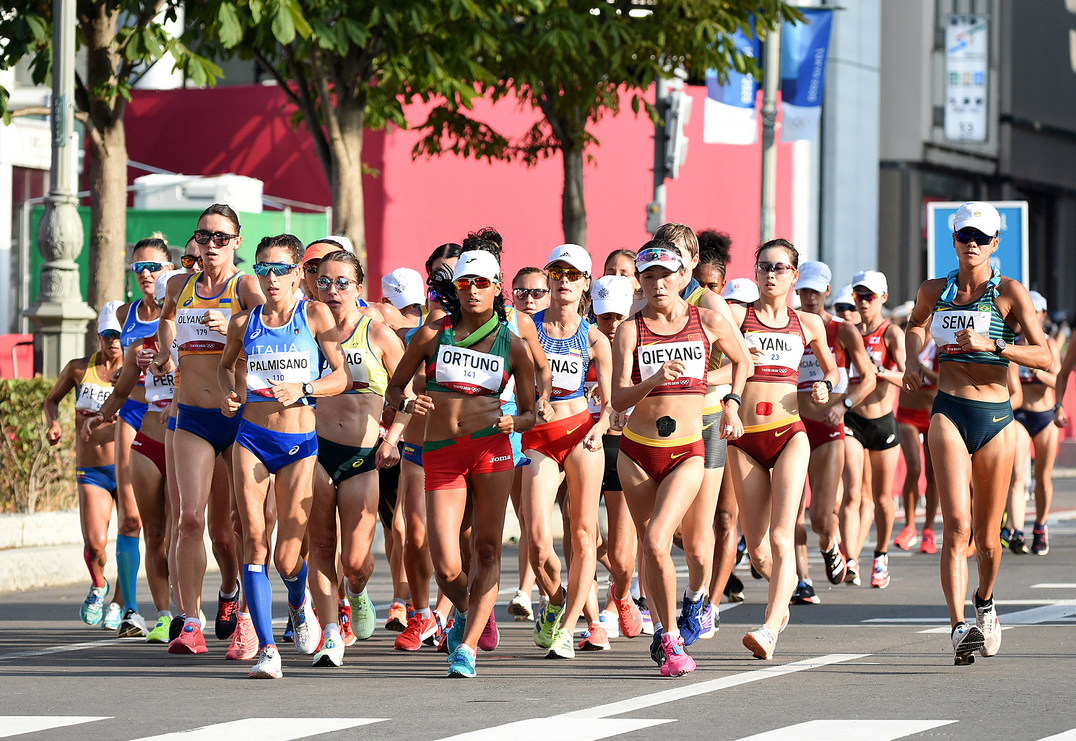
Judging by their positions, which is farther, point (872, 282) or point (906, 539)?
point (906, 539)

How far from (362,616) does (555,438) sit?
1467 mm

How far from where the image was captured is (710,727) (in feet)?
25.2

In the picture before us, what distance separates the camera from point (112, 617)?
1143 cm

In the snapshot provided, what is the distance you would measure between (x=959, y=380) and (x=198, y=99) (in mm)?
19729

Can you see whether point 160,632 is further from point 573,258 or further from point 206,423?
point 573,258

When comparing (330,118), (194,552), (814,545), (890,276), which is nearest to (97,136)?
(330,118)

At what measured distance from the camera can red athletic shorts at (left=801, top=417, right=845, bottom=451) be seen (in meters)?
13.0

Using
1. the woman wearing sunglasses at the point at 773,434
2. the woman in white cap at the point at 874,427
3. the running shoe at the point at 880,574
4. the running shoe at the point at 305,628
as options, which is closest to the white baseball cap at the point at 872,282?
the woman in white cap at the point at 874,427

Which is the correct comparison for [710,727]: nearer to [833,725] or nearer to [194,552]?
[833,725]

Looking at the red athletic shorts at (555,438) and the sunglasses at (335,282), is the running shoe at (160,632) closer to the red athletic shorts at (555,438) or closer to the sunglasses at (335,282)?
the sunglasses at (335,282)

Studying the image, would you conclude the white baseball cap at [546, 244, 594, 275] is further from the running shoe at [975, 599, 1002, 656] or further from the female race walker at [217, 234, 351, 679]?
the running shoe at [975, 599, 1002, 656]

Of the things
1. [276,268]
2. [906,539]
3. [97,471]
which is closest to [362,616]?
[97,471]

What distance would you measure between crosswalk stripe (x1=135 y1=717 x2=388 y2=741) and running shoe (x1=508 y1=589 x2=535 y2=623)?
394 cm

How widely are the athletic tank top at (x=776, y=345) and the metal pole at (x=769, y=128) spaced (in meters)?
11.8
